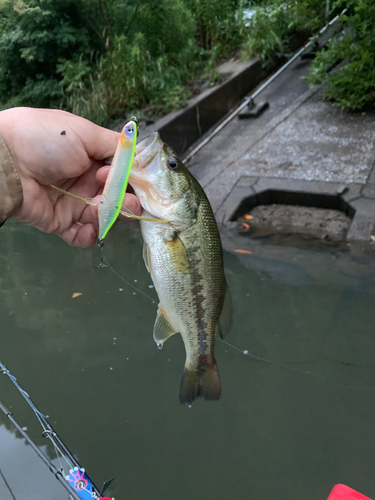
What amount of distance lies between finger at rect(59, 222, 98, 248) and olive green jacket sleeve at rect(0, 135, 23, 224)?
1.28 feet

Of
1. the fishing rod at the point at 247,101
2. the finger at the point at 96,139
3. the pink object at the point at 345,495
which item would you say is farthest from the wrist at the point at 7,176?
the fishing rod at the point at 247,101

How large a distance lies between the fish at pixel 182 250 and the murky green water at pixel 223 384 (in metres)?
0.96

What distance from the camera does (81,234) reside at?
2.23 meters

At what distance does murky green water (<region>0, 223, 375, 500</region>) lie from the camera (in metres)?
2.41

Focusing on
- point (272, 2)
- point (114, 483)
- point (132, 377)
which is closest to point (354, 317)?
point (132, 377)

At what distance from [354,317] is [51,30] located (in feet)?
21.9

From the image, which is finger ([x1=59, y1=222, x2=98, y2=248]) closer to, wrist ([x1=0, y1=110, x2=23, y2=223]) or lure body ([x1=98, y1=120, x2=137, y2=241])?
wrist ([x1=0, y1=110, x2=23, y2=223])

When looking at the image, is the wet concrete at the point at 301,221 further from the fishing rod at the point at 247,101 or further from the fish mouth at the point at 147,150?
the fish mouth at the point at 147,150

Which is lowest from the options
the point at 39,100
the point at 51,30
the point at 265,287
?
the point at 265,287

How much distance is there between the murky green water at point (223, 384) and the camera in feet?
7.91

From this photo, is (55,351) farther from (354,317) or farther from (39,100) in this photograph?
(39,100)

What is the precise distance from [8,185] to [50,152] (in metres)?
0.23

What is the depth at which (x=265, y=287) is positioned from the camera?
12.6 feet

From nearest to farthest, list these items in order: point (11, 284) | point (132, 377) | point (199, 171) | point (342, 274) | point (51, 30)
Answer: point (132, 377)
point (342, 274)
point (11, 284)
point (199, 171)
point (51, 30)
